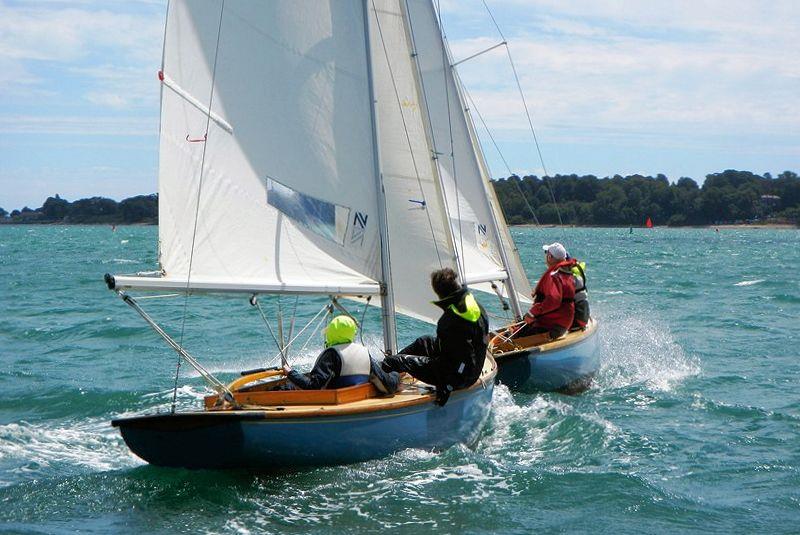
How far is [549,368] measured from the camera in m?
11.7

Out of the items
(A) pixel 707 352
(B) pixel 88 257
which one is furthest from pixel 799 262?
(A) pixel 707 352

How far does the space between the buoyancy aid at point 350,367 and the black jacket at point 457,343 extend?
25.7 inches

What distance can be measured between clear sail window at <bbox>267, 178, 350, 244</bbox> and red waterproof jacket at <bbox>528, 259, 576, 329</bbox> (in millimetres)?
3601

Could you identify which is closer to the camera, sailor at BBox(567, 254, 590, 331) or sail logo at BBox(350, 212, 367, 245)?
sail logo at BBox(350, 212, 367, 245)

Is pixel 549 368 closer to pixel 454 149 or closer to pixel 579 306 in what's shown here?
pixel 579 306

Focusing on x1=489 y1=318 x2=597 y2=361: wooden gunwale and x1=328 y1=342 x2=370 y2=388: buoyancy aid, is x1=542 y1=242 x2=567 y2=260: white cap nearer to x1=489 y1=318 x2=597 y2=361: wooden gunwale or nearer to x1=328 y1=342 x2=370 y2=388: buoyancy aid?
x1=489 y1=318 x2=597 y2=361: wooden gunwale

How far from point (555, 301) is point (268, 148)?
14.6 ft

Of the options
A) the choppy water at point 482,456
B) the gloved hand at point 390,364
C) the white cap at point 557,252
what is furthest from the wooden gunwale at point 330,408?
the white cap at point 557,252

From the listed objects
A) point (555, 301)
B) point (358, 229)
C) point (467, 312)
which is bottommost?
point (555, 301)

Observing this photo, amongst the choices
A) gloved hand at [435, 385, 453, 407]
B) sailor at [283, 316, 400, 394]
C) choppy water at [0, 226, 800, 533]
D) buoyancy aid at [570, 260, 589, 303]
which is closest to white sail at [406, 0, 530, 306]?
buoyancy aid at [570, 260, 589, 303]

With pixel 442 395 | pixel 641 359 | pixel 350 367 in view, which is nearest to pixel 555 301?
pixel 641 359

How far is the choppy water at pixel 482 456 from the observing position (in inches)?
294

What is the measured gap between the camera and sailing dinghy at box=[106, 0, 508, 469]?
794cm

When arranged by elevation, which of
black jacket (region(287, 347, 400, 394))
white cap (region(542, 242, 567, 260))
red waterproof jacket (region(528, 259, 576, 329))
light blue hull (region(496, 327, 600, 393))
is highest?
white cap (region(542, 242, 567, 260))
